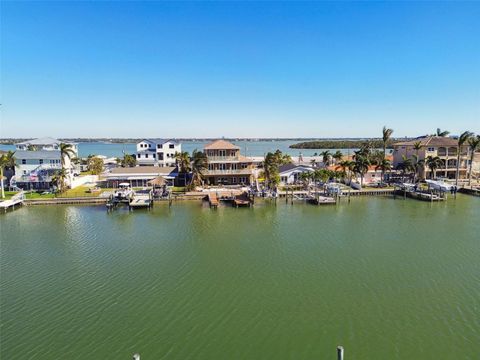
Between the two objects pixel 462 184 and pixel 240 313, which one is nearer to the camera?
pixel 240 313

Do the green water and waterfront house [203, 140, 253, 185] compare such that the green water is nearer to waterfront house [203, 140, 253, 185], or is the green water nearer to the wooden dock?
the wooden dock

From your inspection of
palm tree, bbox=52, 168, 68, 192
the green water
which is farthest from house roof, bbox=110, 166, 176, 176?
the green water

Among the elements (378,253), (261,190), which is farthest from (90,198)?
(378,253)

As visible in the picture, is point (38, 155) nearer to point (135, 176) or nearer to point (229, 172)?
point (135, 176)

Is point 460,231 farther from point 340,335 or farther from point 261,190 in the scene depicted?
point 261,190

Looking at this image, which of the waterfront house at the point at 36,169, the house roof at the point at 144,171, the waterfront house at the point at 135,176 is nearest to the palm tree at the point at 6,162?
the waterfront house at the point at 36,169
